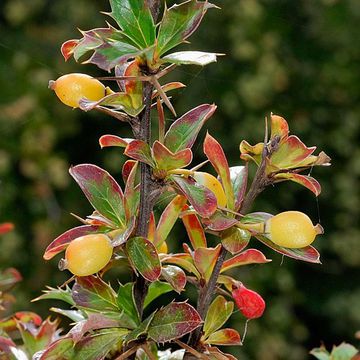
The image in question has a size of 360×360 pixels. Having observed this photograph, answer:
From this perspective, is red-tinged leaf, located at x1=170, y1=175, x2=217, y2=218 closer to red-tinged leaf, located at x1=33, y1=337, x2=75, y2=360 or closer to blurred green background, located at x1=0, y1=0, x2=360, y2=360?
red-tinged leaf, located at x1=33, y1=337, x2=75, y2=360

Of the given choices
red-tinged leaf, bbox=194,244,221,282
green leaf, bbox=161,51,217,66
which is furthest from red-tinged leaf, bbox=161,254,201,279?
green leaf, bbox=161,51,217,66

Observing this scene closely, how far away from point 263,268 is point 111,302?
72.6 inches

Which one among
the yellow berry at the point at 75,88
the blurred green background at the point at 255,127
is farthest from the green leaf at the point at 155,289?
the blurred green background at the point at 255,127

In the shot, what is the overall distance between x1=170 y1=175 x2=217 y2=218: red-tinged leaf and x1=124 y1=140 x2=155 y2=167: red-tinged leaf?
0.02 meters

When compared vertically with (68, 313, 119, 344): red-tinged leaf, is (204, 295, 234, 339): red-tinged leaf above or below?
below

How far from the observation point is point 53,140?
2.28 meters

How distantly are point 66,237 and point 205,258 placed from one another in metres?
0.08

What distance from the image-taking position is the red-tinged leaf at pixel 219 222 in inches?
16.2

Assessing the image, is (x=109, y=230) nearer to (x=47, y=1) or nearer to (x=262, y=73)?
(x=262, y=73)

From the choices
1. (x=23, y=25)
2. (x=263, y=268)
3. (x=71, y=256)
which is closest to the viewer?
(x=71, y=256)


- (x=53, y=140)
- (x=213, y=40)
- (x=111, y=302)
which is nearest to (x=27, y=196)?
(x=53, y=140)

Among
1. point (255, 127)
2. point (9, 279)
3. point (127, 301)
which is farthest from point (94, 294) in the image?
point (255, 127)

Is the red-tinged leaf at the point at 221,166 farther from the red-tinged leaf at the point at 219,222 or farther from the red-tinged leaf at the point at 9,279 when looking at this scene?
the red-tinged leaf at the point at 9,279

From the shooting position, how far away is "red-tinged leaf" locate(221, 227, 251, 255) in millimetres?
427
